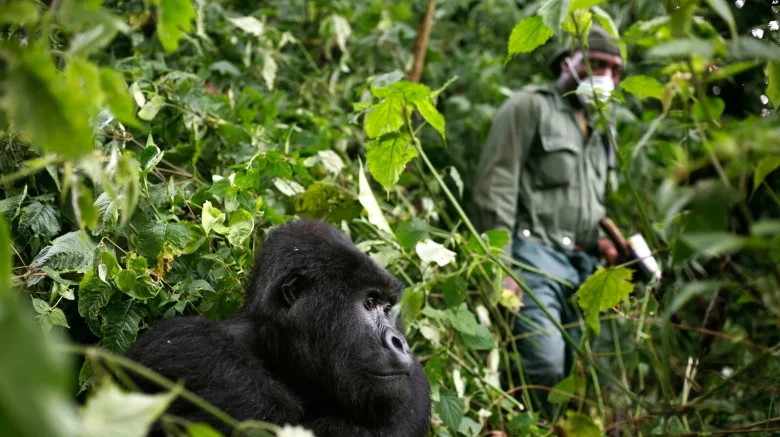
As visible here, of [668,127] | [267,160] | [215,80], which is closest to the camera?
[267,160]

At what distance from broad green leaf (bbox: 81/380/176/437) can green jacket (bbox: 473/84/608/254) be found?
353cm

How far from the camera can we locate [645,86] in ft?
7.68

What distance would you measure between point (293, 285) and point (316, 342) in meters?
0.21

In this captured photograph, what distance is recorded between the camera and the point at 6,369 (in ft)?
A: 2.78

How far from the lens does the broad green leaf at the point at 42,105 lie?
42.0 inches

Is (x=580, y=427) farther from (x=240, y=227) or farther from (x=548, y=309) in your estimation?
(x=548, y=309)

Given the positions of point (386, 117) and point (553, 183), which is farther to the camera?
point (553, 183)

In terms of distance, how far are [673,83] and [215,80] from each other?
9.33 ft

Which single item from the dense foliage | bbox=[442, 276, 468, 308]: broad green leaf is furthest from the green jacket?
bbox=[442, 276, 468, 308]: broad green leaf

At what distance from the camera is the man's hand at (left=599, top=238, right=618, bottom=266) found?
14.8ft

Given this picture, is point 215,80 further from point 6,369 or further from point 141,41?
point 6,369

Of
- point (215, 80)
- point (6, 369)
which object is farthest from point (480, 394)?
point (6, 369)

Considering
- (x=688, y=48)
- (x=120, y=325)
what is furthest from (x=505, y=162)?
(x=688, y=48)

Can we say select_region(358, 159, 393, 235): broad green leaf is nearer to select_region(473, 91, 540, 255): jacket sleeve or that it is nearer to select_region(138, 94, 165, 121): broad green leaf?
select_region(138, 94, 165, 121): broad green leaf
